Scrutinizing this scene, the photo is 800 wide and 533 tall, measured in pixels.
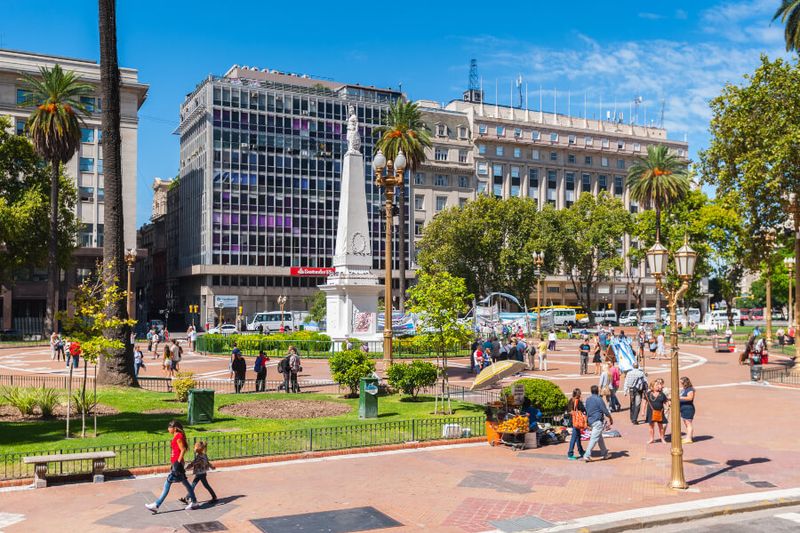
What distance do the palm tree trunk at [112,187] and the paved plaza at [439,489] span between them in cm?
1235

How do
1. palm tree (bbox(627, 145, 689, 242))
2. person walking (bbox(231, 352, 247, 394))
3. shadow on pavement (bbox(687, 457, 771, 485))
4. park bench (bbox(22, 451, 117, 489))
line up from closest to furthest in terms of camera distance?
park bench (bbox(22, 451, 117, 489)), shadow on pavement (bbox(687, 457, 771, 485)), person walking (bbox(231, 352, 247, 394)), palm tree (bbox(627, 145, 689, 242))

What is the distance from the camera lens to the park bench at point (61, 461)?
13.9 m

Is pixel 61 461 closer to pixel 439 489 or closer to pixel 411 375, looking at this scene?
pixel 439 489

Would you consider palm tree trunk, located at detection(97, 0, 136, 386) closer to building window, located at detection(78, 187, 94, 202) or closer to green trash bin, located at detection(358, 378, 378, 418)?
green trash bin, located at detection(358, 378, 378, 418)

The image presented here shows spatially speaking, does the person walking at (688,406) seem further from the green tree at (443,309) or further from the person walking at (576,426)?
the green tree at (443,309)

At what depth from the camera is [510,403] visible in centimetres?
1964

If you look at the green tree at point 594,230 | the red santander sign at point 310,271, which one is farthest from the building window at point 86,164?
the green tree at point 594,230

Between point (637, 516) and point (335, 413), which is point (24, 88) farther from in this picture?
point (637, 516)

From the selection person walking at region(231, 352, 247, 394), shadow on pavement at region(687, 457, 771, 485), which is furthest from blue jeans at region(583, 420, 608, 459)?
person walking at region(231, 352, 247, 394)

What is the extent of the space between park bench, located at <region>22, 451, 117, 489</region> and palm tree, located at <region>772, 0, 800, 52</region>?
123ft

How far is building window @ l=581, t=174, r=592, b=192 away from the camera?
351ft

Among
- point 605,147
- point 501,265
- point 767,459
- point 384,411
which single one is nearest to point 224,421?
point 384,411

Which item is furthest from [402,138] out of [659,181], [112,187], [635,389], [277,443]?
[277,443]

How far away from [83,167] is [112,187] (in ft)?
179
